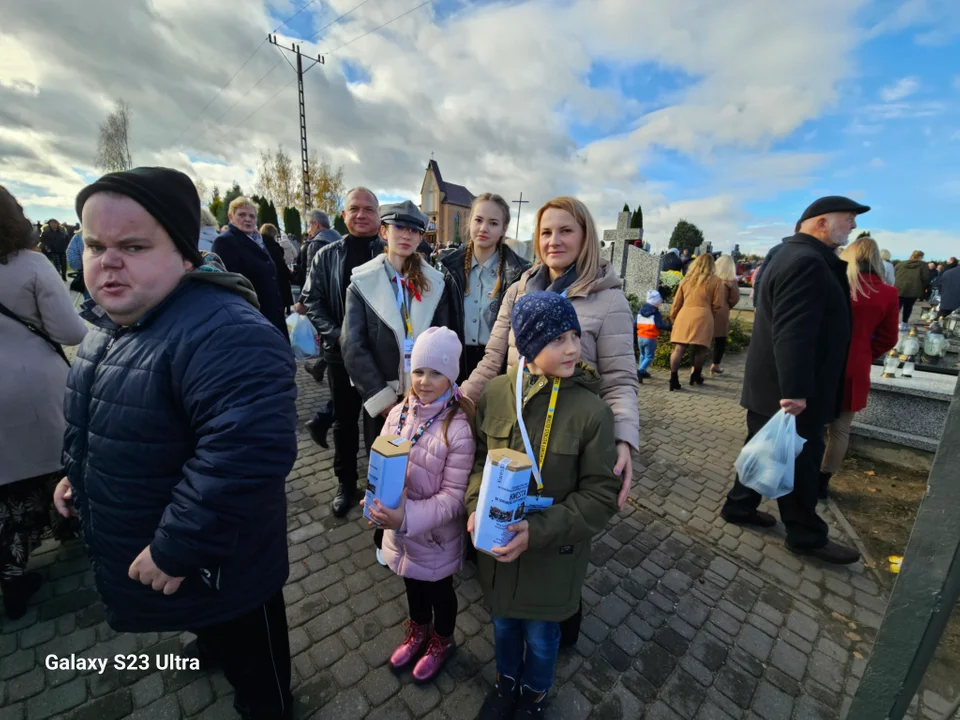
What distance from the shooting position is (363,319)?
2697 millimetres

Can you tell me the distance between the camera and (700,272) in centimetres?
666

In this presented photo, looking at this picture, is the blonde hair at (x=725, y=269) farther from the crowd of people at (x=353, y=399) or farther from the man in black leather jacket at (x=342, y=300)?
the man in black leather jacket at (x=342, y=300)

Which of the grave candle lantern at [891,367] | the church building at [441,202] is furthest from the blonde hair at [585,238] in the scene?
the church building at [441,202]

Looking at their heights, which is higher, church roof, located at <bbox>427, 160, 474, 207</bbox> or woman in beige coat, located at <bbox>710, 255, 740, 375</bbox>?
church roof, located at <bbox>427, 160, 474, 207</bbox>

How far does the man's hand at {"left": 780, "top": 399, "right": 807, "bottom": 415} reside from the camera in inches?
110

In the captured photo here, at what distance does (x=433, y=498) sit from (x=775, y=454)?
2.53m

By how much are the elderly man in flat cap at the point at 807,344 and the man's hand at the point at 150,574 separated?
→ 3.46m

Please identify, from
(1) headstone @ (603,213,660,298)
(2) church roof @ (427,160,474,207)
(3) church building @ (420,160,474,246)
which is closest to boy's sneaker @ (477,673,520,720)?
(1) headstone @ (603,213,660,298)

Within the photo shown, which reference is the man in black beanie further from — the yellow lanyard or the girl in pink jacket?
the yellow lanyard

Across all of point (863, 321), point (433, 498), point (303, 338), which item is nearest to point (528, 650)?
point (433, 498)

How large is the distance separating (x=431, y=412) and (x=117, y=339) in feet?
3.91

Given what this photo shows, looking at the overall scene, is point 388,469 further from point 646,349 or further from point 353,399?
point 646,349

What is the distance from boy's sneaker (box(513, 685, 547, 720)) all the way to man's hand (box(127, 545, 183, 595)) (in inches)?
61.0

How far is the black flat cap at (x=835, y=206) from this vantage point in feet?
9.02
